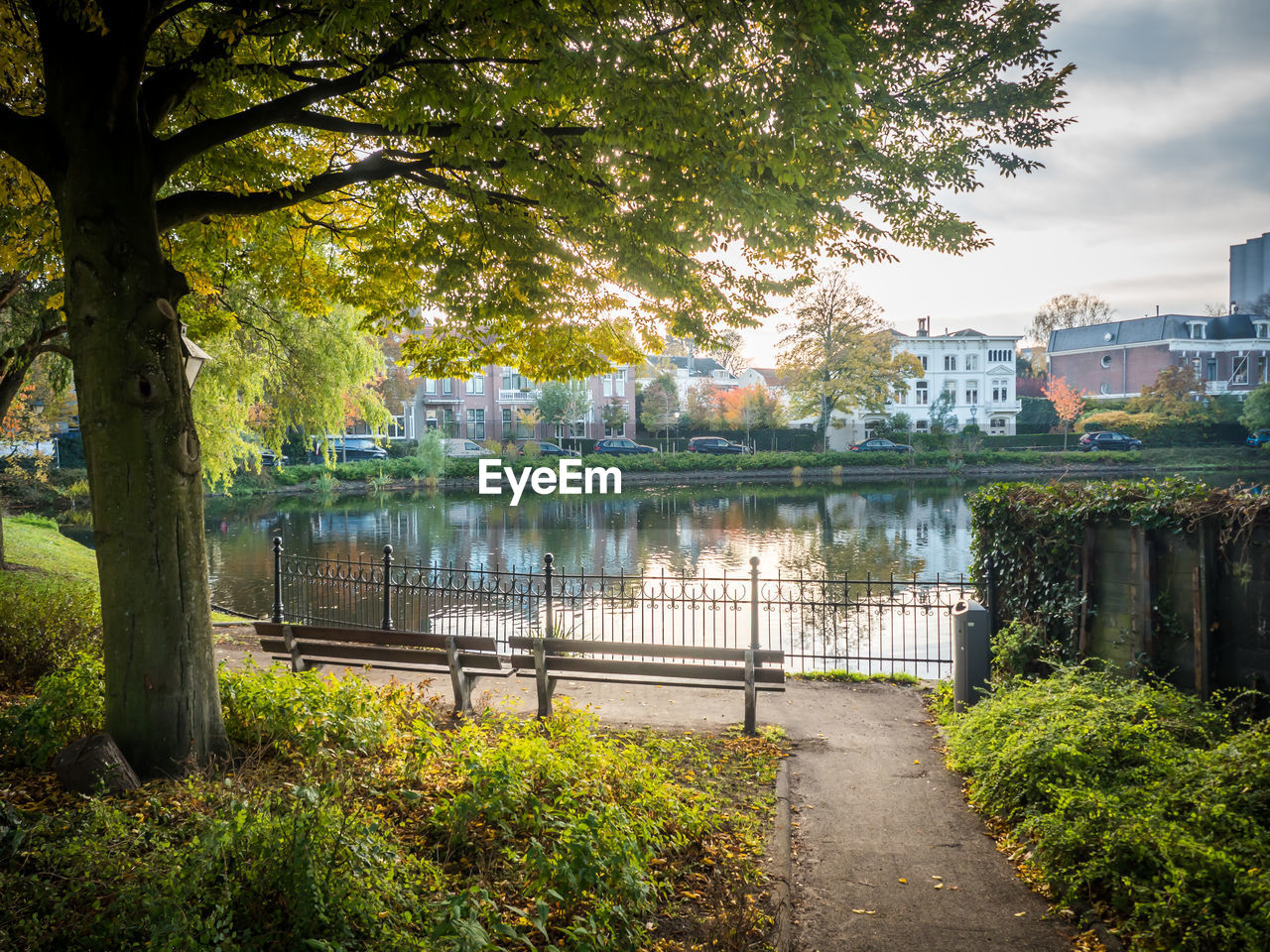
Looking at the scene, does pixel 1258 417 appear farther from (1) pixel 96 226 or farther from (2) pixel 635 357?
(1) pixel 96 226

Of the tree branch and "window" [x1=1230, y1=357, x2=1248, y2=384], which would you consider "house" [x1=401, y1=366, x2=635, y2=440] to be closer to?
"window" [x1=1230, y1=357, x2=1248, y2=384]

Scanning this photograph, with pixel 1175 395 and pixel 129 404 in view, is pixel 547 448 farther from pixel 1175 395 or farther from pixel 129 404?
pixel 129 404

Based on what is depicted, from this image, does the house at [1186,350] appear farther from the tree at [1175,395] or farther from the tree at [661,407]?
the tree at [661,407]

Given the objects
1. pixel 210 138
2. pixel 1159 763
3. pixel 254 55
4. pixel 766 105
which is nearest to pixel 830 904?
pixel 1159 763

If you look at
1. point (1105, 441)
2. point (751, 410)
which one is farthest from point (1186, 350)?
point (751, 410)

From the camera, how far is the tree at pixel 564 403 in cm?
5819

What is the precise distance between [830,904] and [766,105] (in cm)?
475

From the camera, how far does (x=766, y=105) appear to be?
16.4 ft

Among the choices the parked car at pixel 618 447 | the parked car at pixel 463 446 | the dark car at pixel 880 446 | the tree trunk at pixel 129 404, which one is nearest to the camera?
the tree trunk at pixel 129 404

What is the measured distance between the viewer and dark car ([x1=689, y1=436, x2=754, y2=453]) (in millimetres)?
60156

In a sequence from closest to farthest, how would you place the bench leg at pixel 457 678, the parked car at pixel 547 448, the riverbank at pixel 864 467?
the bench leg at pixel 457 678
the riverbank at pixel 864 467
the parked car at pixel 547 448

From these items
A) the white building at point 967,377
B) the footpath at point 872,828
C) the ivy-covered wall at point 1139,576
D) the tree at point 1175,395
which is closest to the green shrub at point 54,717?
the footpath at point 872,828

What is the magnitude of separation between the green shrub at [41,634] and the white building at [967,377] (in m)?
68.3

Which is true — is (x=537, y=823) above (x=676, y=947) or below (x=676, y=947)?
above
